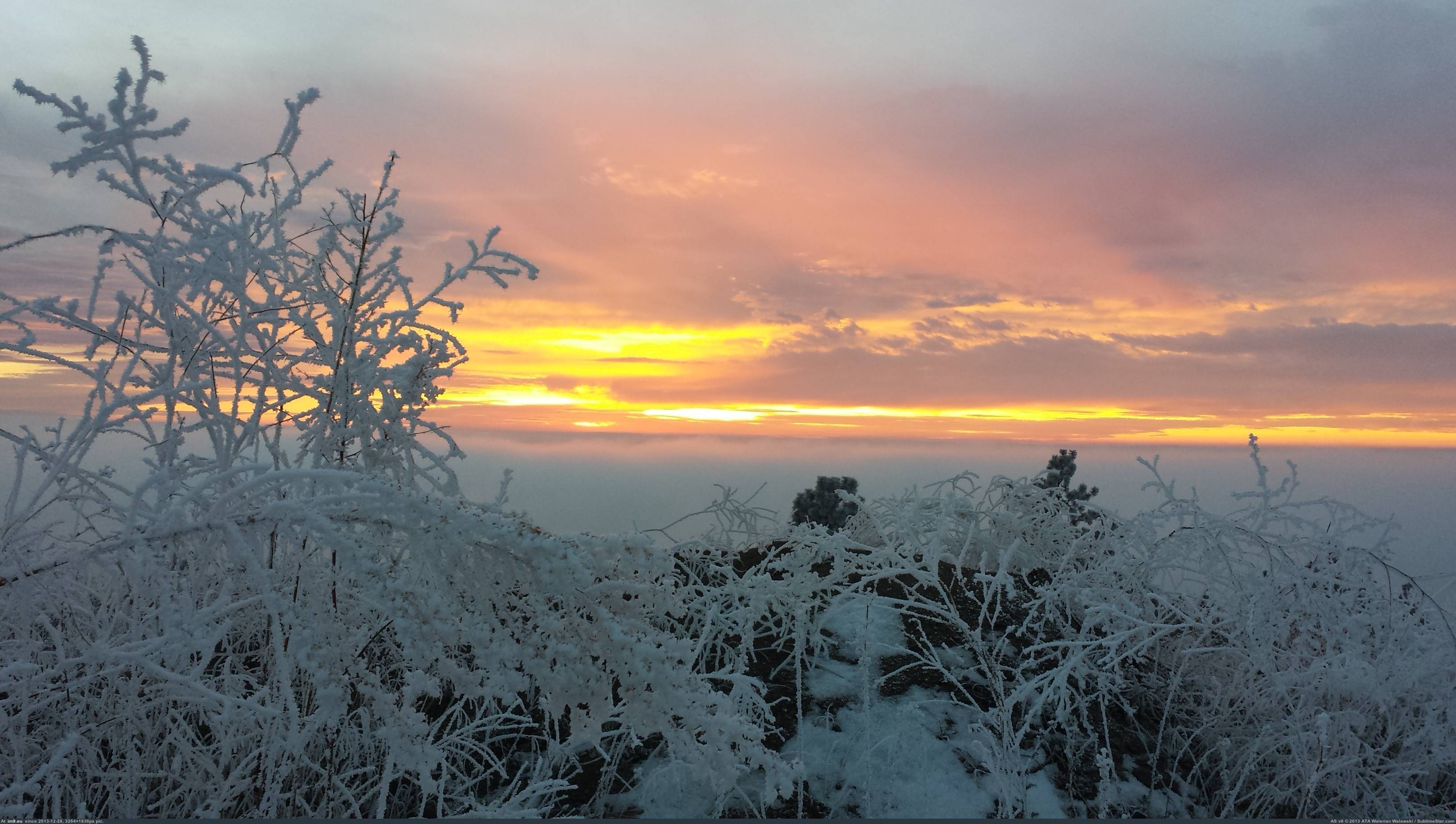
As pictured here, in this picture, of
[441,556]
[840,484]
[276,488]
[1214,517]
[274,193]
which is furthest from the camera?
[840,484]

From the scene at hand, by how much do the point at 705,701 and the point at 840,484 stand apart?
8.71 meters

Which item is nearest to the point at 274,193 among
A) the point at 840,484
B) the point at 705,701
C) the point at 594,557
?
the point at 594,557

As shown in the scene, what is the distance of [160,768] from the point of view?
443 cm

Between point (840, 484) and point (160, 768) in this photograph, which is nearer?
point (160, 768)

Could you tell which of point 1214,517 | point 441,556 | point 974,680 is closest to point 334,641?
point 441,556

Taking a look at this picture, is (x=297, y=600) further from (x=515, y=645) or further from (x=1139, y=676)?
(x=1139, y=676)

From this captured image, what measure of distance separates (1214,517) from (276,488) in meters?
5.69

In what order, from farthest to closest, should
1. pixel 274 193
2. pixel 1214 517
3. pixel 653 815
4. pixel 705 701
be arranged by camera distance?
pixel 1214 517, pixel 274 193, pixel 653 815, pixel 705 701

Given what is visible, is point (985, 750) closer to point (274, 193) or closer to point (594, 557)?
point (594, 557)

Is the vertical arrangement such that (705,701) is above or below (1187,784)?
above

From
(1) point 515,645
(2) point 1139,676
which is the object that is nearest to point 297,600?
(1) point 515,645

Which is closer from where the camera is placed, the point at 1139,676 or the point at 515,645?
the point at 515,645

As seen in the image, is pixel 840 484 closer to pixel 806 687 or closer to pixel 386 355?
pixel 806 687

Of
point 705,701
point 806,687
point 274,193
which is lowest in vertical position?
point 806,687
